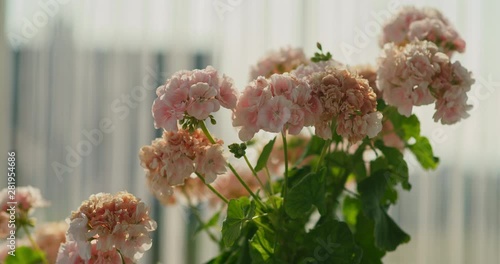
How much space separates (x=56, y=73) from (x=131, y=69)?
0.89ft

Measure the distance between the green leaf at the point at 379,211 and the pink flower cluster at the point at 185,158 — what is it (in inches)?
9.0

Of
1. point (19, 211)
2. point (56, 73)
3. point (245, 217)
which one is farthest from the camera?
point (56, 73)

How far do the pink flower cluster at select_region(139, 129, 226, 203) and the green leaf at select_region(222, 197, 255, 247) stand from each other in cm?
5

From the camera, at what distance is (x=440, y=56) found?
85cm

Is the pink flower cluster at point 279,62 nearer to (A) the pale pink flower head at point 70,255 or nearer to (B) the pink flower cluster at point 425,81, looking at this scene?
(B) the pink flower cluster at point 425,81

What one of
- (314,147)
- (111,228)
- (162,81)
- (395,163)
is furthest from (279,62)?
(162,81)

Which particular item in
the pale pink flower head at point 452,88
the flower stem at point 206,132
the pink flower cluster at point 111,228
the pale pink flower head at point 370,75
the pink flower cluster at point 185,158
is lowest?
the pink flower cluster at point 111,228

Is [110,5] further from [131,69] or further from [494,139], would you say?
[494,139]

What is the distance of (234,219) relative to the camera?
811 mm

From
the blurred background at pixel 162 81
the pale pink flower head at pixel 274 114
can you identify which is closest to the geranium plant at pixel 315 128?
the pale pink flower head at pixel 274 114

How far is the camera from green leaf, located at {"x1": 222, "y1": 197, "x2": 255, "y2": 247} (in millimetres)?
792

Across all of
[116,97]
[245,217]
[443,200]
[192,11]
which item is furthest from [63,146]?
[245,217]

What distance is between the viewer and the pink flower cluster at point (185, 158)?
801 millimetres

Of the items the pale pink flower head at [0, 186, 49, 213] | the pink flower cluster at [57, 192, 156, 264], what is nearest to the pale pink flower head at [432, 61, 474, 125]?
the pink flower cluster at [57, 192, 156, 264]
